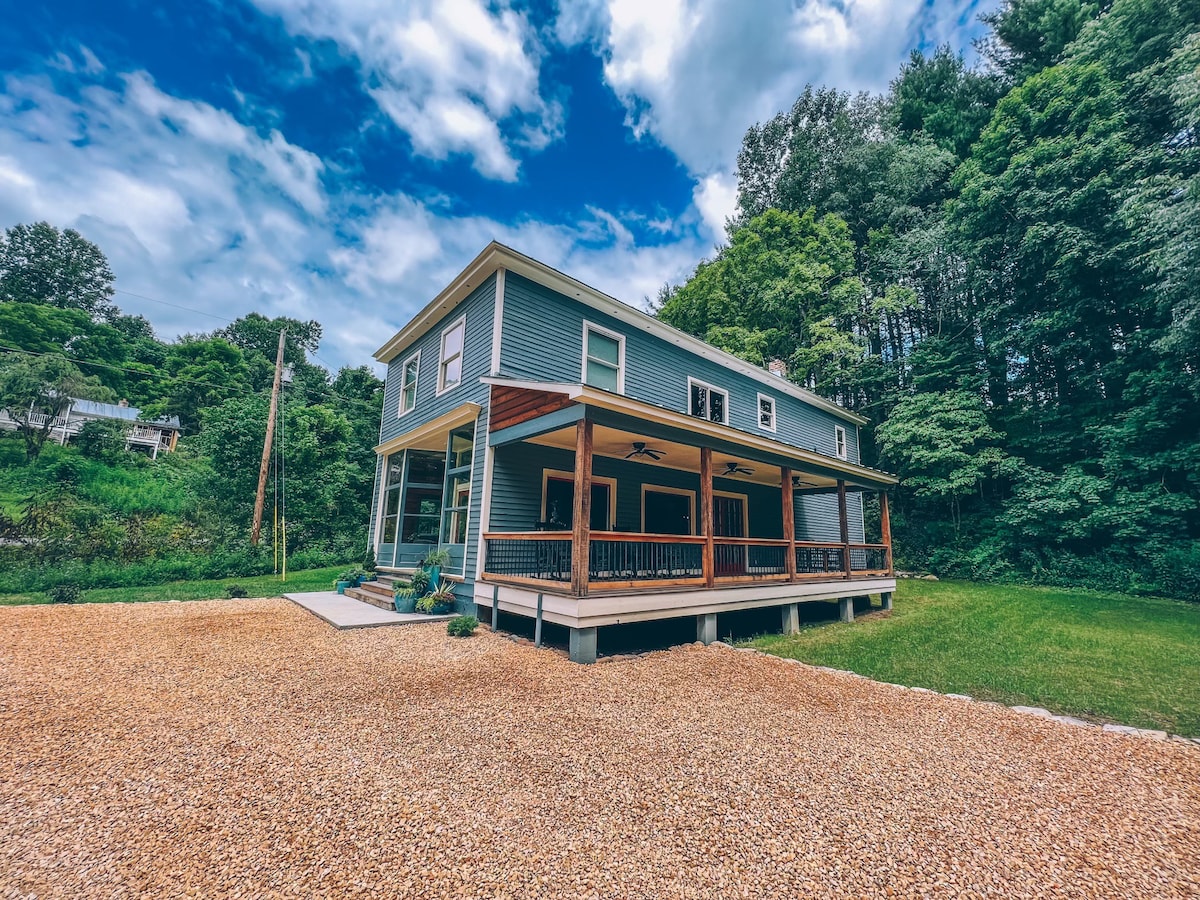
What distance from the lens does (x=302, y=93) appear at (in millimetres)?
15875

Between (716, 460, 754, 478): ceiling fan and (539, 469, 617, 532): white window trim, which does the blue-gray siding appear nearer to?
(539, 469, 617, 532): white window trim

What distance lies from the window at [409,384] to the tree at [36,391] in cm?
2161

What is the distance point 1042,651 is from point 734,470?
6208mm

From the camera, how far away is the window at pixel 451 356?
10000 millimetres

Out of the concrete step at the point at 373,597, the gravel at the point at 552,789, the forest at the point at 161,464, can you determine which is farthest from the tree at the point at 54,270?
the gravel at the point at 552,789

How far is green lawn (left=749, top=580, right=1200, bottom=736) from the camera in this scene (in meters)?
5.35

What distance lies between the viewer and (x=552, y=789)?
9.69 ft

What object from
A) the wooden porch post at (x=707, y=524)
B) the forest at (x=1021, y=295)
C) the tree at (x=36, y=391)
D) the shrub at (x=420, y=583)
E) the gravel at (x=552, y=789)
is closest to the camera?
the gravel at (x=552, y=789)

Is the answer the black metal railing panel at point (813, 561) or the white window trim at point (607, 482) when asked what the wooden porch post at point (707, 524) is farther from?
the black metal railing panel at point (813, 561)

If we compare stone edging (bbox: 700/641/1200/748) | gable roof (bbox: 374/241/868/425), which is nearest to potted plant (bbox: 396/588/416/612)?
gable roof (bbox: 374/241/868/425)

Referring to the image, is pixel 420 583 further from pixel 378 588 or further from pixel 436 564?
pixel 378 588

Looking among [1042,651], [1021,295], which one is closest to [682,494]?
[1042,651]

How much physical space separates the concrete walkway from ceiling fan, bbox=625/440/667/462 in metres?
4.56

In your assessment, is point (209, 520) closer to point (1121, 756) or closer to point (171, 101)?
point (171, 101)
